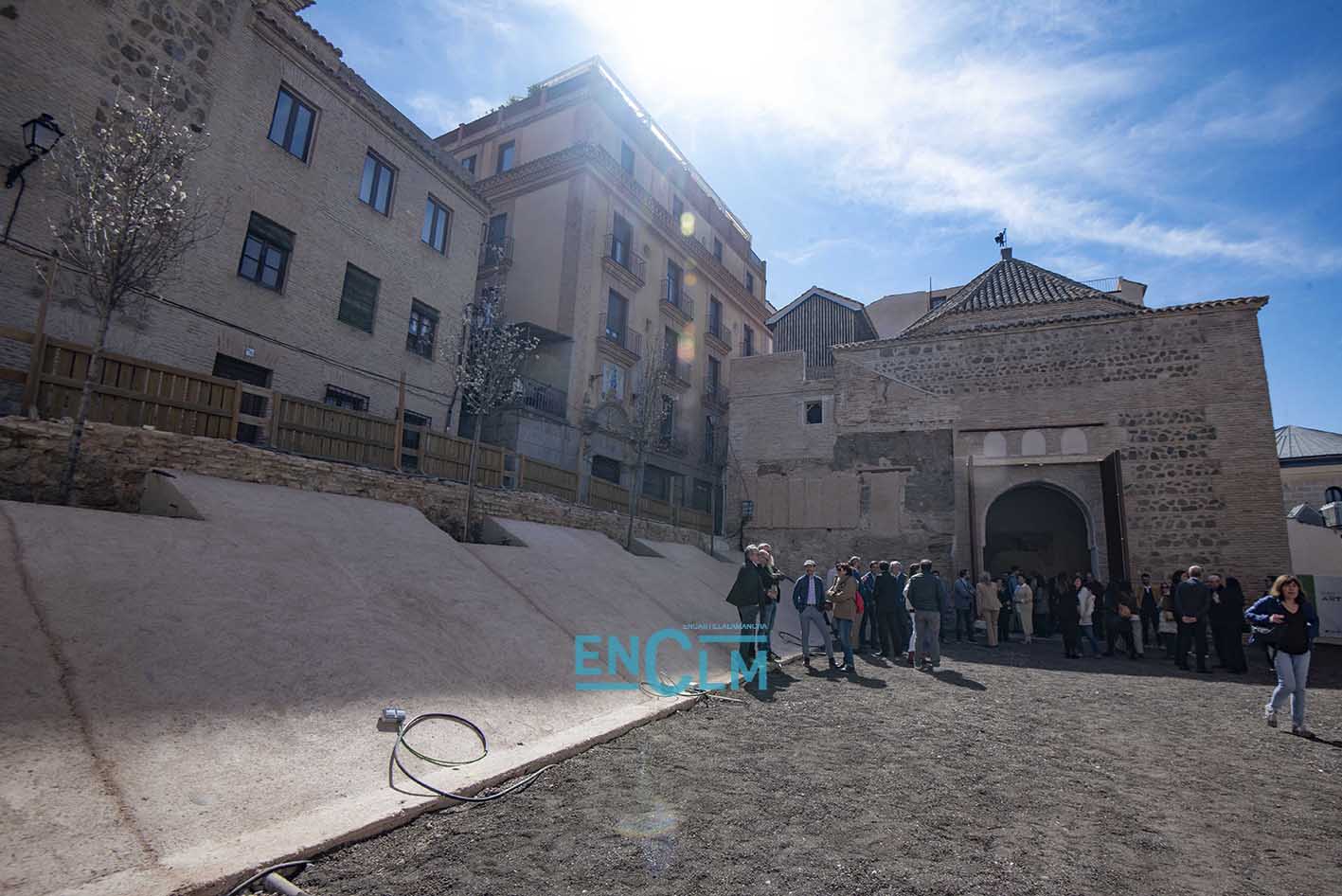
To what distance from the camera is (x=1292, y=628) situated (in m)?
6.27

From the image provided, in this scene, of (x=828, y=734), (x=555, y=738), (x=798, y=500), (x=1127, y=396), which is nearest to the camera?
(x=555, y=738)

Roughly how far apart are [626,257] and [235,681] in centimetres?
2052

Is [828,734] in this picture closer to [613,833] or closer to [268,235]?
[613,833]

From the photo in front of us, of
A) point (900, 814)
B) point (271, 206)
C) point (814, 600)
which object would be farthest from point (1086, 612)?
point (271, 206)

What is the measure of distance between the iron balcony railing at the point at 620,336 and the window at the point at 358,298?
7792 millimetres

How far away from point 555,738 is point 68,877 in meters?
2.84

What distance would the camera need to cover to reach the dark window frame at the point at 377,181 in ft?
49.1

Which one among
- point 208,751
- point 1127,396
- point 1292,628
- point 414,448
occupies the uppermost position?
point 1127,396

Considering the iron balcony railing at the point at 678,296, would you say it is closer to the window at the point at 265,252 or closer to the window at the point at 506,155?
the window at the point at 506,155

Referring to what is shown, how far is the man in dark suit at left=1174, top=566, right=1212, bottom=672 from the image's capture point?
32.0 feet

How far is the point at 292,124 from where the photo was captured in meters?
13.5

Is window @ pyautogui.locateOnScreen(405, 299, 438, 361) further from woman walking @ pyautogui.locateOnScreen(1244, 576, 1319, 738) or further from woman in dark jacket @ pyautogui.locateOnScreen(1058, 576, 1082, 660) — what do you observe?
woman walking @ pyautogui.locateOnScreen(1244, 576, 1319, 738)

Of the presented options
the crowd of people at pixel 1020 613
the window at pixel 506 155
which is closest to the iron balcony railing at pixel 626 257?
the window at pixel 506 155

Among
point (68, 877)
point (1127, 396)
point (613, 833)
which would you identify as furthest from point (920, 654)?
point (1127, 396)
